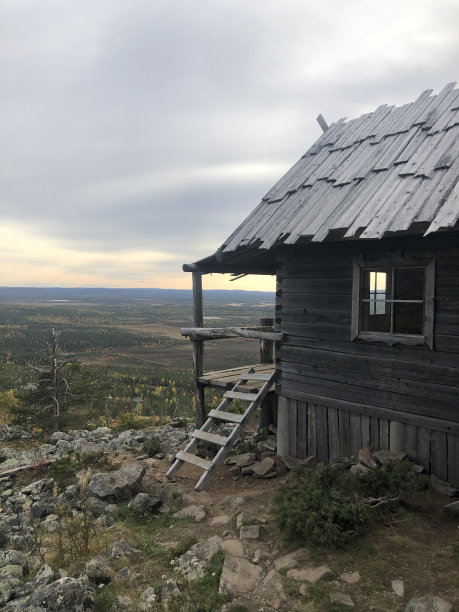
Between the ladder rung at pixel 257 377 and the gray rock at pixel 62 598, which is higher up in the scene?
the ladder rung at pixel 257 377

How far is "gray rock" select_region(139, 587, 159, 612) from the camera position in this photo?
14.3ft

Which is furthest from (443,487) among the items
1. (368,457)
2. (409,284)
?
(409,284)

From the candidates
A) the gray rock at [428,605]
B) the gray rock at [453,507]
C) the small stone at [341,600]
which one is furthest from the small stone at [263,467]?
the gray rock at [428,605]

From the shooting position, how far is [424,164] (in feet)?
22.8

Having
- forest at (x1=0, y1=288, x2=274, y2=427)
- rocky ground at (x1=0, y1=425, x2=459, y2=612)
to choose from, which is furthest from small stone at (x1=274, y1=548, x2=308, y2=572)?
forest at (x1=0, y1=288, x2=274, y2=427)

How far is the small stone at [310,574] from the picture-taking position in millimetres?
4438

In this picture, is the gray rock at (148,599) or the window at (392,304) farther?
the window at (392,304)

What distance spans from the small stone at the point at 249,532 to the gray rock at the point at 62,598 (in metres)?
1.89

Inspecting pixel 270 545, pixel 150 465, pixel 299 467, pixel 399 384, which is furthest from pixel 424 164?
pixel 150 465

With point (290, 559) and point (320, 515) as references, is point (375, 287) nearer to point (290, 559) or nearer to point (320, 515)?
point (320, 515)

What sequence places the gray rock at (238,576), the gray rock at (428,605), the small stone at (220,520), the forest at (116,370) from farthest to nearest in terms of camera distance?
the forest at (116,370) < the small stone at (220,520) < the gray rock at (238,576) < the gray rock at (428,605)

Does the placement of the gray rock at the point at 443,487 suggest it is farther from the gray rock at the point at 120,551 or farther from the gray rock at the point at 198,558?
the gray rock at the point at 120,551

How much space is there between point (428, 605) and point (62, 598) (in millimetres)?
3324

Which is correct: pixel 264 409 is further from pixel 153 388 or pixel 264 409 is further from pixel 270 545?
pixel 153 388
